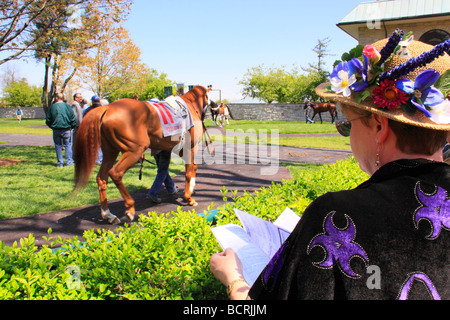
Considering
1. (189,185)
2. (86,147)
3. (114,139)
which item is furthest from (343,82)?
(189,185)

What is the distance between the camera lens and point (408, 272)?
1.00 meters

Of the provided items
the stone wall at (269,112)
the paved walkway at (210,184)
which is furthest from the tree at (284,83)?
the paved walkway at (210,184)

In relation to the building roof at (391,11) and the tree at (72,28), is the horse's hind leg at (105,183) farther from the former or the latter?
the building roof at (391,11)

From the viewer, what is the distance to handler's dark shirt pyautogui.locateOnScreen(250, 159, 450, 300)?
0.99 metres

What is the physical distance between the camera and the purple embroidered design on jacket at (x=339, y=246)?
99cm

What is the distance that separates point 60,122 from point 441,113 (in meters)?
10.1

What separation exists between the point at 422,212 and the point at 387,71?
534mm

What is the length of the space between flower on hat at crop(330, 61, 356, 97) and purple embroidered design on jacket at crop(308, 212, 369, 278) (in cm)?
54

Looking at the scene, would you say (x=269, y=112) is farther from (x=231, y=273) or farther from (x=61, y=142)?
(x=231, y=273)

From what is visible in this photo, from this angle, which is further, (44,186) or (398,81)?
(44,186)

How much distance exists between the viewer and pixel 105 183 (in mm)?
5117
